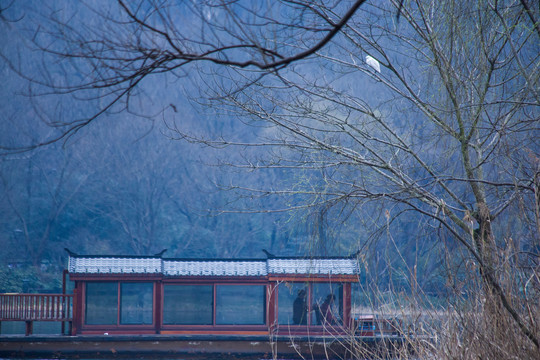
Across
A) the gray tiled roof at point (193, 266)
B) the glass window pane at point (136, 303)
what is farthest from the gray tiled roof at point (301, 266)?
the glass window pane at point (136, 303)

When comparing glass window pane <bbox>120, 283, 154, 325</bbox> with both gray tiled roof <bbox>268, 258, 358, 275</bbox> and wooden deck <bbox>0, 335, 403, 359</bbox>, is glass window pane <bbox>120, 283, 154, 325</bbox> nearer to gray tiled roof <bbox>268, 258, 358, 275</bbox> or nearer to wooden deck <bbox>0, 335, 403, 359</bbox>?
wooden deck <bbox>0, 335, 403, 359</bbox>

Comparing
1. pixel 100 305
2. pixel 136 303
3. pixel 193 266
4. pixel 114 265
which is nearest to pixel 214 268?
pixel 193 266

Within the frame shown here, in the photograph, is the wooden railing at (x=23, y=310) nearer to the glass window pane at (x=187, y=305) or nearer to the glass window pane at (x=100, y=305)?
the glass window pane at (x=100, y=305)

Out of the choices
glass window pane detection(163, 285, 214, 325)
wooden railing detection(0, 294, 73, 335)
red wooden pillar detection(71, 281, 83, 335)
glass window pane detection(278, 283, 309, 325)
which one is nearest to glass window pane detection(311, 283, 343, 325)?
glass window pane detection(278, 283, 309, 325)

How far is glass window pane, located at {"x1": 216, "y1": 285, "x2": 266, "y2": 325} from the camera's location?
1327 centimetres

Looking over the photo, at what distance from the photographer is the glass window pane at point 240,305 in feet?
43.5

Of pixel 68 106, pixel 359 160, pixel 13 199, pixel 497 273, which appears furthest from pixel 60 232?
pixel 497 273

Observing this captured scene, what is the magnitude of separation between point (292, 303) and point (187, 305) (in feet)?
8.86

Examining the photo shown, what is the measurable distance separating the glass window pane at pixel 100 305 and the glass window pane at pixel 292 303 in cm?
403

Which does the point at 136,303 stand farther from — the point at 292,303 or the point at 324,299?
the point at 324,299

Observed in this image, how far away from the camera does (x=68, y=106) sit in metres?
31.4

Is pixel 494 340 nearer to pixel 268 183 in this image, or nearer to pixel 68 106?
pixel 268 183

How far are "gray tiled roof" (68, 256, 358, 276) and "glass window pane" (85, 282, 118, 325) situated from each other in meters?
0.40

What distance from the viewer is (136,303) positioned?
13594mm
